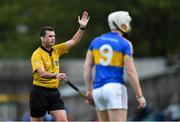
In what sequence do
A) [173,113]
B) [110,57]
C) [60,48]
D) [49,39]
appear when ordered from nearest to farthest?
[49,39] < [110,57] < [60,48] < [173,113]

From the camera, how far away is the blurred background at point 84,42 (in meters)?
28.8

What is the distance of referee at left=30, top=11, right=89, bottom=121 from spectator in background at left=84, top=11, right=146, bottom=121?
1.40 ft

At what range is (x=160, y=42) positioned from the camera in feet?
101

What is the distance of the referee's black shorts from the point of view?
1177 cm

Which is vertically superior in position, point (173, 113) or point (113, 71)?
point (113, 71)

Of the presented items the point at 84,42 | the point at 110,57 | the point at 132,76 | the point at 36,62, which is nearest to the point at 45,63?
the point at 36,62

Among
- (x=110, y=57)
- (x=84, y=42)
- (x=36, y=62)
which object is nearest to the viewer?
(x=36, y=62)

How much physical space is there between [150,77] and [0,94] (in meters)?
6.68

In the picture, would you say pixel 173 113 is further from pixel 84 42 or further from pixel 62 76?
pixel 62 76

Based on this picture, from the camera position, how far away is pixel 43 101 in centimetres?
1182

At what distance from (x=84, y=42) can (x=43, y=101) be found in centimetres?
1907

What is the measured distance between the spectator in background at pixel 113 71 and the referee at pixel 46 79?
1.40 feet

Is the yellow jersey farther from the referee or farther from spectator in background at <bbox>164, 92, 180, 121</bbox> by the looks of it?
spectator in background at <bbox>164, 92, 180, 121</bbox>

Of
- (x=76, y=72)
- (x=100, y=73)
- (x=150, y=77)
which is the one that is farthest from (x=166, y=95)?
(x=100, y=73)
